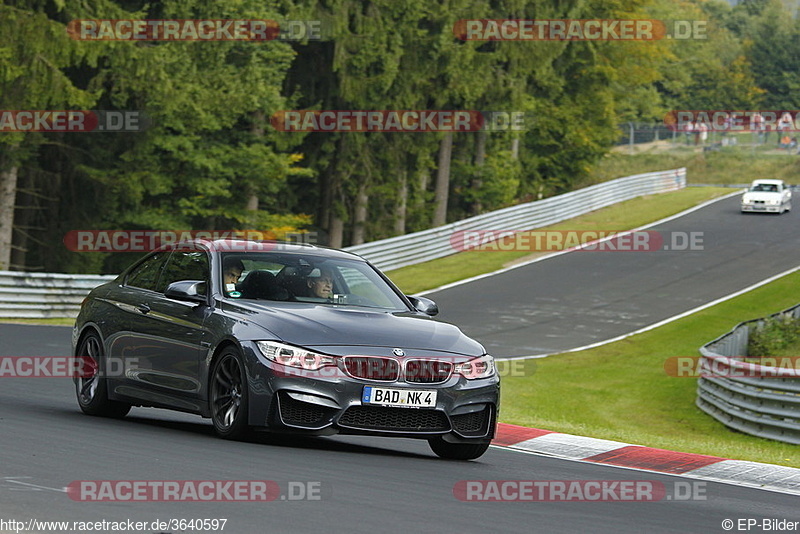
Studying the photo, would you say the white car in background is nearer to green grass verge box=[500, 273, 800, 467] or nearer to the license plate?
green grass verge box=[500, 273, 800, 467]

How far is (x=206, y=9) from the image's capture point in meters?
42.5

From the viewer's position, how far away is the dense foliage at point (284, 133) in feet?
121

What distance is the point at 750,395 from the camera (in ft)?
65.8

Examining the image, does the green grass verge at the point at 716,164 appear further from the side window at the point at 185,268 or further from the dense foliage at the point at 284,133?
the side window at the point at 185,268

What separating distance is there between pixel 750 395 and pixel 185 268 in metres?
11.4

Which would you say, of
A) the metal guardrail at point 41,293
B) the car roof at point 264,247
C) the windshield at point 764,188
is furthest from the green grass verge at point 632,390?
the windshield at point 764,188

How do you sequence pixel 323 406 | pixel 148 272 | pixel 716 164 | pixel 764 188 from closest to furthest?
pixel 323 406
pixel 148 272
pixel 764 188
pixel 716 164

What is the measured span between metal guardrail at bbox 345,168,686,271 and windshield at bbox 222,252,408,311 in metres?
21.3

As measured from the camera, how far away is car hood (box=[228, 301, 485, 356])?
9672 millimetres

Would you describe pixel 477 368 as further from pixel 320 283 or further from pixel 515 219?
pixel 515 219

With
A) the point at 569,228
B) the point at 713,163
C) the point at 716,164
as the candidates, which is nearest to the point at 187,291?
the point at 569,228

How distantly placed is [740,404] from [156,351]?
11.9 metres

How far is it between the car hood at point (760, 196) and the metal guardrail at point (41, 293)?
35.3 m

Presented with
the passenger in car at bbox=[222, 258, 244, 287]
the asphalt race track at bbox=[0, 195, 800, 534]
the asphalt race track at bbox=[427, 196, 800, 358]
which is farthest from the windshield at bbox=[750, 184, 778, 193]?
the passenger in car at bbox=[222, 258, 244, 287]
